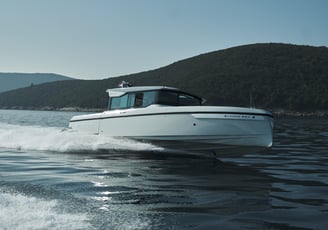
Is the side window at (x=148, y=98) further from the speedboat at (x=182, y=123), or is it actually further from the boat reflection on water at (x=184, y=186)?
the boat reflection on water at (x=184, y=186)

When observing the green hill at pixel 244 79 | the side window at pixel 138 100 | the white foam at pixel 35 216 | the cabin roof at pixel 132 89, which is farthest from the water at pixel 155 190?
the green hill at pixel 244 79

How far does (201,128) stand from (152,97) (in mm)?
2343

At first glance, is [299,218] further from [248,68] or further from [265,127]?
[248,68]

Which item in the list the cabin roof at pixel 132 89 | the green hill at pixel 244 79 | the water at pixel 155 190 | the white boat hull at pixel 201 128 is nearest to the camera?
the water at pixel 155 190

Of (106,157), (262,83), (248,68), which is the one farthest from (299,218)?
(248,68)

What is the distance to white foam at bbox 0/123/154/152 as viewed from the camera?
13.3 m

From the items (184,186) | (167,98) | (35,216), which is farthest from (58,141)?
(35,216)

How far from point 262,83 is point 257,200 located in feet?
339

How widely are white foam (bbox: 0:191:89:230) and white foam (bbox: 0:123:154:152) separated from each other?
22.6ft

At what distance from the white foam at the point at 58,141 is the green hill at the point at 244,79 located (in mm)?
70175

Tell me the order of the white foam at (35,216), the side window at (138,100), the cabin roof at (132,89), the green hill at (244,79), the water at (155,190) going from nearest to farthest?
the white foam at (35,216) < the water at (155,190) < the cabin roof at (132,89) < the side window at (138,100) < the green hill at (244,79)

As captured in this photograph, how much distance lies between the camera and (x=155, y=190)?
24.9ft

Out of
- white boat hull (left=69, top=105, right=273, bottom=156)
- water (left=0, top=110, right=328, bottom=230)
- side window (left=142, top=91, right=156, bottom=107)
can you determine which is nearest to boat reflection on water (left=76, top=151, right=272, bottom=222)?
water (left=0, top=110, right=328, bottom=230)

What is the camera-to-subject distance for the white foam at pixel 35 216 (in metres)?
4.95
